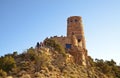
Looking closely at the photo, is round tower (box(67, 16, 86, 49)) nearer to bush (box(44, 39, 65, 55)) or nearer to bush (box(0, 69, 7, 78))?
bush (box(44, 39, 65, 55))

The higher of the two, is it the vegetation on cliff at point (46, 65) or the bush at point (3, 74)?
the vegetation on cliff at point (46, 65)

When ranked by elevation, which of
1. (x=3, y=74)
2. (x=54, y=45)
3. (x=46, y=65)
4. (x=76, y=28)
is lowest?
(x=3, y=74)

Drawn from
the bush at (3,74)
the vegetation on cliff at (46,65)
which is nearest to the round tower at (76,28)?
the vegetation on cliff at (46,65)

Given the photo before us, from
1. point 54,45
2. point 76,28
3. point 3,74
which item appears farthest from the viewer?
point 76,28

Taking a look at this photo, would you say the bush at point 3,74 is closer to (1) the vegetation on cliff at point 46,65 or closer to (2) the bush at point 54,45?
(1) the vegetation on cliff at point 46,65

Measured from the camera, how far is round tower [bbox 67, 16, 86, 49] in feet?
184

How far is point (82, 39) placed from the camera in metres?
56.5

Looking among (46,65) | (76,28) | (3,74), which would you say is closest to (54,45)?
(46,65)

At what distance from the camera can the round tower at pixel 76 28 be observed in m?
56.2

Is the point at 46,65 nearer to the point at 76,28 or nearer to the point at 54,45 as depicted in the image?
the point at 54,45

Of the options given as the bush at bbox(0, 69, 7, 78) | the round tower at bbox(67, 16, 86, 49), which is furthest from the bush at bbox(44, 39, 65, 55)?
the bush at bbox(0, 69, 7, 78)

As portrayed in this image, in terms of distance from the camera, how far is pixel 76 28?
186ft

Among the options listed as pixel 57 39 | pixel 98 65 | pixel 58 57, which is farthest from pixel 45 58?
pixel 98 65

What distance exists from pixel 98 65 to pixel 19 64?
20.0 meters
